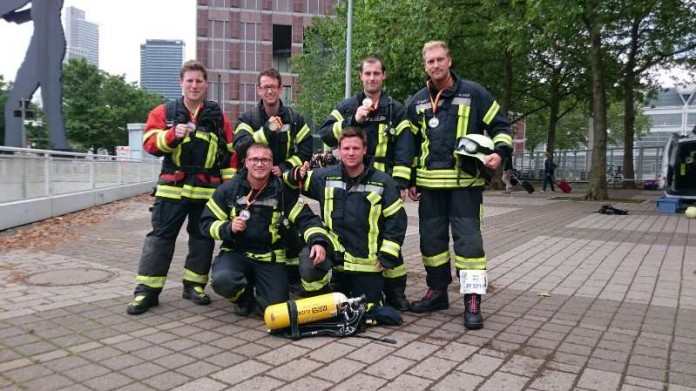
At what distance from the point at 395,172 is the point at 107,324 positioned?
2.56m

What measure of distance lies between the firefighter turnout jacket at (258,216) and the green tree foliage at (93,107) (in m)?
44.7

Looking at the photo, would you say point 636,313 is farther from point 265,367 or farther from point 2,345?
point 2,345

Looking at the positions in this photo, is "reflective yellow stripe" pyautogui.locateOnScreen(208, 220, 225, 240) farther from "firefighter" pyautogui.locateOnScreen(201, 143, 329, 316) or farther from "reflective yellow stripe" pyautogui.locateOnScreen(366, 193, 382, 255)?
"reflective yellow stripe" pyautogui.locateOnScreen(366, 193, 382, 255)

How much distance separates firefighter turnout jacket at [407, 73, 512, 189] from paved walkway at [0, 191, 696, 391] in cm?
116

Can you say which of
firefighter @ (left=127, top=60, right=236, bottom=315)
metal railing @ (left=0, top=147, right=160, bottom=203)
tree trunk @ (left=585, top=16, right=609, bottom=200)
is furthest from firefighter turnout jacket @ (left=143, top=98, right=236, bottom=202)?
tree trunk @ (left=585, top=16, right=609, bottom=200)

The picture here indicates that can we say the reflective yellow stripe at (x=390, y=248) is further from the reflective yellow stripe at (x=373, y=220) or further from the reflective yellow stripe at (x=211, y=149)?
the reflective yellow stripe at (x=211, y=149)

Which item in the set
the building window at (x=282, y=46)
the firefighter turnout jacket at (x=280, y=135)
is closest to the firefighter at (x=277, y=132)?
the firefighter turnout jacket at (x=280, y=135)

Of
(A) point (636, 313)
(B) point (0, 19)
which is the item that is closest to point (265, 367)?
(A) point (636, 313)

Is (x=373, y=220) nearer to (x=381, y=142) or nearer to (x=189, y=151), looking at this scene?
(x=381, y=142)

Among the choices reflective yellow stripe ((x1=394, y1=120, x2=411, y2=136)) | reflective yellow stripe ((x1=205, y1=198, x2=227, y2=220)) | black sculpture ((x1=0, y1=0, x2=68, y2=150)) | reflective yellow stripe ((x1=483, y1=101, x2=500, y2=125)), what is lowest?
reflective yellow stripe ((x1=205, y1=198, x2=227, y2=220))

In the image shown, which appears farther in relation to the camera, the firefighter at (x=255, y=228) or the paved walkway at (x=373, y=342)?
the firefighter at (x=255, y=228)

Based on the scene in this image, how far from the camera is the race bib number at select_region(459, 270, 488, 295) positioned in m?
4.31

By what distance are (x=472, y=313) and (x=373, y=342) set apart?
90cm

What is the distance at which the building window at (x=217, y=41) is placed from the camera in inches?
2435
